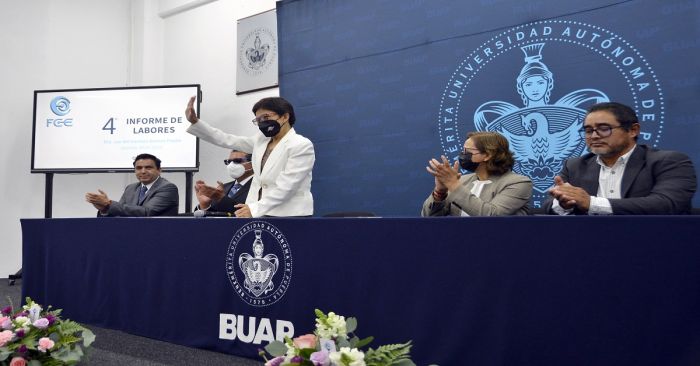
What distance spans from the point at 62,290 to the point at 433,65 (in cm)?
244

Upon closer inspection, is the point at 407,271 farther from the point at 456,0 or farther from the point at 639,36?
the point at 456,0

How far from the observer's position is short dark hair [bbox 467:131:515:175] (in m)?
2.33

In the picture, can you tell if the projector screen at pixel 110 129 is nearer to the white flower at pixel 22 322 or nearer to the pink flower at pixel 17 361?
the white flower at pixel 22 322

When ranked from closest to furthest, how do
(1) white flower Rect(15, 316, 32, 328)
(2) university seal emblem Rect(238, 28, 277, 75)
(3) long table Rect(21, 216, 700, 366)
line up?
(3) long table Rect(21, 216, 700, 366), (1) white flower Rect(15, 316, 32, 328), (2) university seal emblem Rect(238, 28, 277, 75)

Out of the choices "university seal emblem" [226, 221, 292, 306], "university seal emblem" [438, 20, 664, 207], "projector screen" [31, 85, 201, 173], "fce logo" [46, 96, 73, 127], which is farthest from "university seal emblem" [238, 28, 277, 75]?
"university seal emblem" [226, 221, 292, 306]

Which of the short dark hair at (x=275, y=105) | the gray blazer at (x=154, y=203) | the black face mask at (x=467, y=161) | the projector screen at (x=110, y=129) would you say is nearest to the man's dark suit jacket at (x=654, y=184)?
the black face mask at (x=467, y=161)

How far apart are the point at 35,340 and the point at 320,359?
1.16 meters

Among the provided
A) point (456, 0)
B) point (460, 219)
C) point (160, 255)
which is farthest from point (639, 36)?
point (160, 255)

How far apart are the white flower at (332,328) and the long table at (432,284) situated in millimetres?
473

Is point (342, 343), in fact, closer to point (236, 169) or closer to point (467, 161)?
point (467, 161)

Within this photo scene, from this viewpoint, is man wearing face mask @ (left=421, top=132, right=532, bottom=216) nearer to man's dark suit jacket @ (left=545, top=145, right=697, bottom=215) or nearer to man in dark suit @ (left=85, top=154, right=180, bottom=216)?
man's dark suit jacket @ (left=545, top=145, right=697, bottom=215)

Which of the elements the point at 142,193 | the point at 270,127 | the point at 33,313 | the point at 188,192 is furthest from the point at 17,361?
the point at 188,192

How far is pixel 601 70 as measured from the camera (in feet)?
10.0

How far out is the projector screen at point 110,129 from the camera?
4.87m
